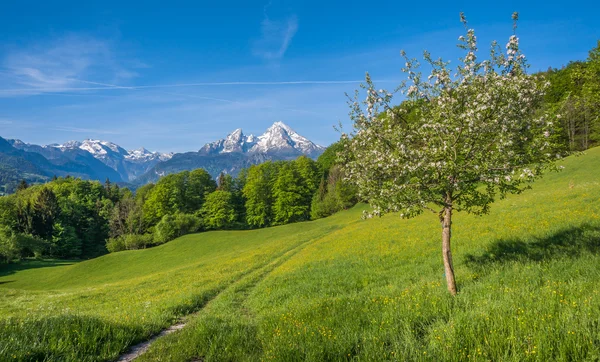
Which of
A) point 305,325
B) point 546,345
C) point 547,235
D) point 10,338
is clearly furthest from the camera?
point 547,235

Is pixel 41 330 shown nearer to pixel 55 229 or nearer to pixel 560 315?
pixel 560 315

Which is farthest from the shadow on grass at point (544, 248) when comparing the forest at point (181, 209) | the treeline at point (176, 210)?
the treeline at point (176, 210)

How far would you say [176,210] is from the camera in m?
89.6

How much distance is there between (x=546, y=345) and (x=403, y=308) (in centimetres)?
360

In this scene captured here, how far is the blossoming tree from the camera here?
362 inches

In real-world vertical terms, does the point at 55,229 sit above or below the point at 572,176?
below

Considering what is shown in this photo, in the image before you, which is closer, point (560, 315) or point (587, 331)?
point (587, 331)

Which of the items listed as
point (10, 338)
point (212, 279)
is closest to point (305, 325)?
point (10, 338)

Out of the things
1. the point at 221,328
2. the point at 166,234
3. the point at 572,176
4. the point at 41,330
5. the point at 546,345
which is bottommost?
the point at 166,234

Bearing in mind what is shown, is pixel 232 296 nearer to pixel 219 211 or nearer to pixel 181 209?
pixel 219 211

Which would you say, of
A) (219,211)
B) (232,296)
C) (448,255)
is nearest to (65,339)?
(232,296)

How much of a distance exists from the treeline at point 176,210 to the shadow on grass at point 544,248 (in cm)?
6562

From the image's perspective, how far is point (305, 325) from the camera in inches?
318

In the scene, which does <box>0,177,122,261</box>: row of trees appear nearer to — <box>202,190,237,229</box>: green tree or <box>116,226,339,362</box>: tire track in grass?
<box>202,190,237,229</box>: green tree
